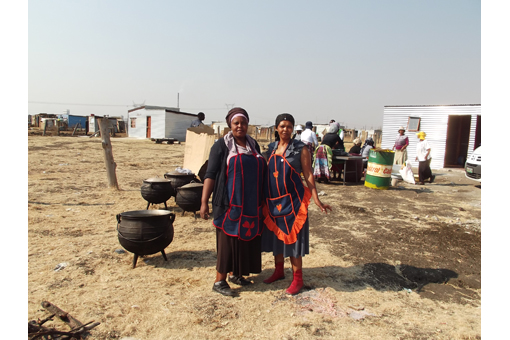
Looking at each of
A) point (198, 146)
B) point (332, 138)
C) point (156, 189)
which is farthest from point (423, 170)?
point (156, 189)

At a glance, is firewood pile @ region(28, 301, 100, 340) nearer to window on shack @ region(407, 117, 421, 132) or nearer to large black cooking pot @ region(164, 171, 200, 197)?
large black cooking pot @ region(164, 171, 200, 197)

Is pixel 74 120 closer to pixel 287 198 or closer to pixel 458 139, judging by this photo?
pixel 458 139

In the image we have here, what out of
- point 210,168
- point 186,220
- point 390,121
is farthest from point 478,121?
point 210,168

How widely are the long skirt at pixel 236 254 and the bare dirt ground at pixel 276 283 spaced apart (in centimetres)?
29

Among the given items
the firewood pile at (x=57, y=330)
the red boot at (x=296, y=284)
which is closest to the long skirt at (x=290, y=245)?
the red boot at (x=296, y=284)

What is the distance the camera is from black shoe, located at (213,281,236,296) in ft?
10.7

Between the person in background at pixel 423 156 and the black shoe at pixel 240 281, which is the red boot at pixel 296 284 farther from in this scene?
the person in background at pixel 423 156

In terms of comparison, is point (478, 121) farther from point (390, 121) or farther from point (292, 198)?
point (292, 198)

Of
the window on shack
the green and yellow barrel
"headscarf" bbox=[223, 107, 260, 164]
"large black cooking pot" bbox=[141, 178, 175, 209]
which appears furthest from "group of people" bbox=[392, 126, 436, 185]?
"headscarf" bbox=[223, 107, 260, 164]

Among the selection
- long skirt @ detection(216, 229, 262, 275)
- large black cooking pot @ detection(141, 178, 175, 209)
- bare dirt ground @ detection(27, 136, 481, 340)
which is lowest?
bare dirt ground @ detection(27, 136, 481, 340)

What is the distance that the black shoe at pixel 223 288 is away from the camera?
3258 mm

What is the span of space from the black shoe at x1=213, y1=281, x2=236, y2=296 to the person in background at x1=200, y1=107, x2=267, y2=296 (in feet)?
0.04

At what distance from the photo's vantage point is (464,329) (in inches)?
111

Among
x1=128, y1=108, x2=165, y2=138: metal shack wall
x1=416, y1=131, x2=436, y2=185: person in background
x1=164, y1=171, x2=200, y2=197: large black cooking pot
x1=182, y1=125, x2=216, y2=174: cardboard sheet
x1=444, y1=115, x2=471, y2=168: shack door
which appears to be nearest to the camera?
x1=164, y1=171, x2=200, y2=197: large black cooking pot
